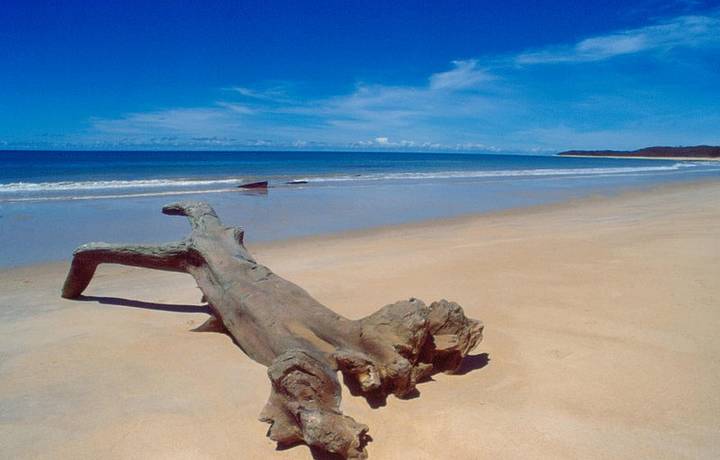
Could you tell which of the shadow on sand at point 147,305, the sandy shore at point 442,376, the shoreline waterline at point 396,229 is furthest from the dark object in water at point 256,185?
the shadow on sand at point 147,305

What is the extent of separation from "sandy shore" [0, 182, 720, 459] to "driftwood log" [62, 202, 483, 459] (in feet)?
0.48

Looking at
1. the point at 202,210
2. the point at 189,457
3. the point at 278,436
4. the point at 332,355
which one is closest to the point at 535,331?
the point at 332,355

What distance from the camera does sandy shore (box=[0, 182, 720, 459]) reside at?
2.48 metres

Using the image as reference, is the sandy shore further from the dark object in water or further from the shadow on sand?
the dark object in water

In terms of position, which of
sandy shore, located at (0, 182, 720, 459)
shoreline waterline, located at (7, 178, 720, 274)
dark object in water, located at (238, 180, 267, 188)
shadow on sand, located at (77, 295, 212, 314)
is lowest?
shoreline waterline, located at (7, 178, 720, 274)

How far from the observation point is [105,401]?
294 centimetres

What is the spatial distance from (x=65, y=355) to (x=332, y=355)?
6.90ft

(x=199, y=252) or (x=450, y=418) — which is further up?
(x=199, y=252)

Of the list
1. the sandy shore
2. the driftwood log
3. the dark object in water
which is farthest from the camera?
the dark object in water

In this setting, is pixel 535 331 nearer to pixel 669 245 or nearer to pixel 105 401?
pixel 105 401

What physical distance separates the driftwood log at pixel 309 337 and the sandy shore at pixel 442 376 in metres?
0.15

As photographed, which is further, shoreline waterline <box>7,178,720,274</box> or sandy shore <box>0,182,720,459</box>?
shoreline waterline <box>7,178,720,274</box>

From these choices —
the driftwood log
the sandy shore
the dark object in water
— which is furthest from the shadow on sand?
the dark object in water

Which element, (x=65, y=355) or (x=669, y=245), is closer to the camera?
(x=65, y=355)
